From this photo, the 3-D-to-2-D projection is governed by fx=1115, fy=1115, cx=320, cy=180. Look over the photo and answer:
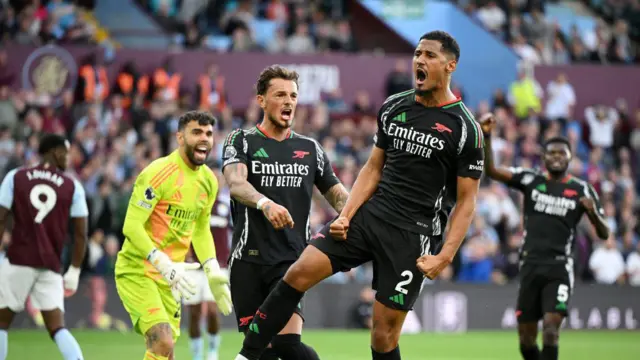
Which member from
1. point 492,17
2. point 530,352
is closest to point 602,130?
point 492,17

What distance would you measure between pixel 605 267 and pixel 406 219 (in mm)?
15867

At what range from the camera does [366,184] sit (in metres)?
8.71

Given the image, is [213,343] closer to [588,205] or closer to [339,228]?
[588,205]

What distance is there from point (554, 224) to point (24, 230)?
19.5 ft

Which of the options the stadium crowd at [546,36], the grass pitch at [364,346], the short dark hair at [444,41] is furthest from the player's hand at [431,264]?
the stadium crowd at [546,36]

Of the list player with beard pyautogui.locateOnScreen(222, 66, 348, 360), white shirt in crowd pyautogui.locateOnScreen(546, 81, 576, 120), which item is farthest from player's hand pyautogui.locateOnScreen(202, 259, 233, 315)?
white shirt in crowd pyautogui.locateOnScreen(546, 81, 576, 120)

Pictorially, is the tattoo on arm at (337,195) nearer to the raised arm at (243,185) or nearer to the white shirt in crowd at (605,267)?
the raised arm at (243,185)

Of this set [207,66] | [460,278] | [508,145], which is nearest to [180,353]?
[460,278]

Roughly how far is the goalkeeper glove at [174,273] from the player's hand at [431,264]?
2.00 m

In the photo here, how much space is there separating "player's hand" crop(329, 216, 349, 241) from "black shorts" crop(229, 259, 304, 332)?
1050 millimetres

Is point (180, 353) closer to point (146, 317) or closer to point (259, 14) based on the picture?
point (146, 317)

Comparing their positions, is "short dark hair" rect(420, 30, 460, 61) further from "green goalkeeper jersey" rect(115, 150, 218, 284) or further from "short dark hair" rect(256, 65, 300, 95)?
"green goalkeeper jersey" rect(115, 150, 218, 284)

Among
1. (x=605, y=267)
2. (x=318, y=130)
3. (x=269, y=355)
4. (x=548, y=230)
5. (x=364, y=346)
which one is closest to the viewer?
(x=269, y=355)

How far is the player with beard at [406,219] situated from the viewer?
8.38m
